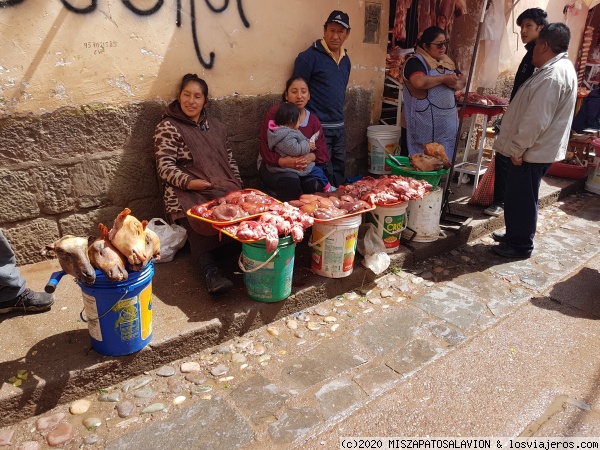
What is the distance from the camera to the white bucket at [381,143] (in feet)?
20.2

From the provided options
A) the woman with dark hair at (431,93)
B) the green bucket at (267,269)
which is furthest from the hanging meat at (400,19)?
the green bucket at (267,269)

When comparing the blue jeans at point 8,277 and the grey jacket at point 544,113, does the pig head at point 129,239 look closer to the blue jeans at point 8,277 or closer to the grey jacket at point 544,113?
the blue jeans at point 8,277

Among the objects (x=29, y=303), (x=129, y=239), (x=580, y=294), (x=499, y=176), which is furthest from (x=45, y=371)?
(x=499, y=176)

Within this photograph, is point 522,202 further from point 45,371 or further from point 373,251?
point 45,371

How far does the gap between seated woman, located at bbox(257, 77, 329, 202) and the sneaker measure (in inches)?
87.3

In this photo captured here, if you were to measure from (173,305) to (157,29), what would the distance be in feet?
7.94

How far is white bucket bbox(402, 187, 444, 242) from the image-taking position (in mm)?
4723

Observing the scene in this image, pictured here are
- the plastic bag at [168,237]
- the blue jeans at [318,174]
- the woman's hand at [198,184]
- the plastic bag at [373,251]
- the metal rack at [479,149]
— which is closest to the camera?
the woman's hand at [198,184]

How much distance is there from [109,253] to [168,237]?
4.81ft

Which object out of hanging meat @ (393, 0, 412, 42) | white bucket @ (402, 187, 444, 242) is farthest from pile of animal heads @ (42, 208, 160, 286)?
hanging meat @ (393, 0, 412, 42)

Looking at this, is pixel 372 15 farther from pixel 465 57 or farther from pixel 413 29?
pixel 465 57

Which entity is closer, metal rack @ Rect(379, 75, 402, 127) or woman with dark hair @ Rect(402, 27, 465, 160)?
woman with dark hair @ Rect(402, 27, 465, 160)

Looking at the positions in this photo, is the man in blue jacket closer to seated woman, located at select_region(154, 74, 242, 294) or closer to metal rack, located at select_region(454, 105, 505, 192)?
seated woman, located at select_region(154, 74, 242, 294)

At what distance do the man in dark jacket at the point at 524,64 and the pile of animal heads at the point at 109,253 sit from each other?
4.41 meters
